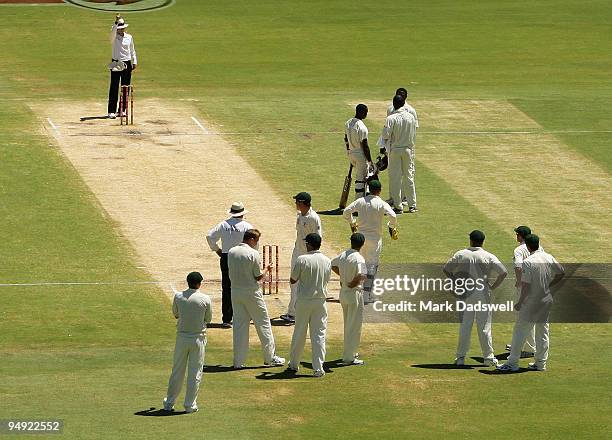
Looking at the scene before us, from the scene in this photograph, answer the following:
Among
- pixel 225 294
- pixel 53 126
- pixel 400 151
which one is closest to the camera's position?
pixel 225 294

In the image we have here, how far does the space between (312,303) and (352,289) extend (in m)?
0.79

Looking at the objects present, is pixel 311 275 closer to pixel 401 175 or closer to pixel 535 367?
pixel 535 367

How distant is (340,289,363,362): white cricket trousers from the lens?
21656 millimetres

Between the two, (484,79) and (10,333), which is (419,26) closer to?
(484,79)

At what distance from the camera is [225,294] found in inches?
927

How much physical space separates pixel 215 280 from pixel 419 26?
90.8 ft

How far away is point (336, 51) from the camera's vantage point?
48.1 meters

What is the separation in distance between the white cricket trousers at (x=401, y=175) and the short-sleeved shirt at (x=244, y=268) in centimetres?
919

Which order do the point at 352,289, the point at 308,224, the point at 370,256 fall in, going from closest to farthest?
the point at 352,289, the point at 308,224, the point at 370,256

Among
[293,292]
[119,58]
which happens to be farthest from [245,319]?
[119,58]

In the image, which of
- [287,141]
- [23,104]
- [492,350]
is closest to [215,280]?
[492,350]

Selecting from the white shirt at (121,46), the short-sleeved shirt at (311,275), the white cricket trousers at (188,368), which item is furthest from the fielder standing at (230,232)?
the white shirt at (121,46)

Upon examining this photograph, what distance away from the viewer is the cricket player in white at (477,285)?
2162cm

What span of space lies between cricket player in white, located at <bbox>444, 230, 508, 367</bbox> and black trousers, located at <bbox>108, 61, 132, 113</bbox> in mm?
17035
